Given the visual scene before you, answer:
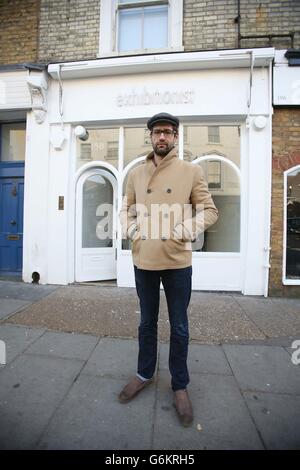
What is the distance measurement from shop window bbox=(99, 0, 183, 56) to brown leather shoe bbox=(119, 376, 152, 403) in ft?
19.4

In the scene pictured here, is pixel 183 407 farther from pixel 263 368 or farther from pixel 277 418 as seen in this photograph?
pixel 263 368

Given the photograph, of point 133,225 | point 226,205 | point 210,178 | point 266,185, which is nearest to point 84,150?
point 210,178

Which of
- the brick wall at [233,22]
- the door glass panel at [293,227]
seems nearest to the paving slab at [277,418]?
the door glass panel at [293,227]

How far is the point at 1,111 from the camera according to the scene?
581cm

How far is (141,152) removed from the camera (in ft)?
18.7

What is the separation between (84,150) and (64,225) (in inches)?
68.1

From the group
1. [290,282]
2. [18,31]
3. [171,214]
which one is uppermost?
[18,31]

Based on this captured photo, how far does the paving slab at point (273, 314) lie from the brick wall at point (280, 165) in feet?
1.33

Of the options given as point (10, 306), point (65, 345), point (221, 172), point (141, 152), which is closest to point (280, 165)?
point (221, 172)

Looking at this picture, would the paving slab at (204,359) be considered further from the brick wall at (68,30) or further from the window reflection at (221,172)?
the brick wall at (68,30)

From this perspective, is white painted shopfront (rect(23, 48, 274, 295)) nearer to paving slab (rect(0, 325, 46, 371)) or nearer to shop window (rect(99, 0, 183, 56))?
shop window (rect(99, 0, 183, 56))

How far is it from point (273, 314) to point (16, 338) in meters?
3.72

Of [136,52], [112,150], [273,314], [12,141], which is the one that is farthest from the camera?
[12,141]

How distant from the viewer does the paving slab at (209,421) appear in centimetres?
174
